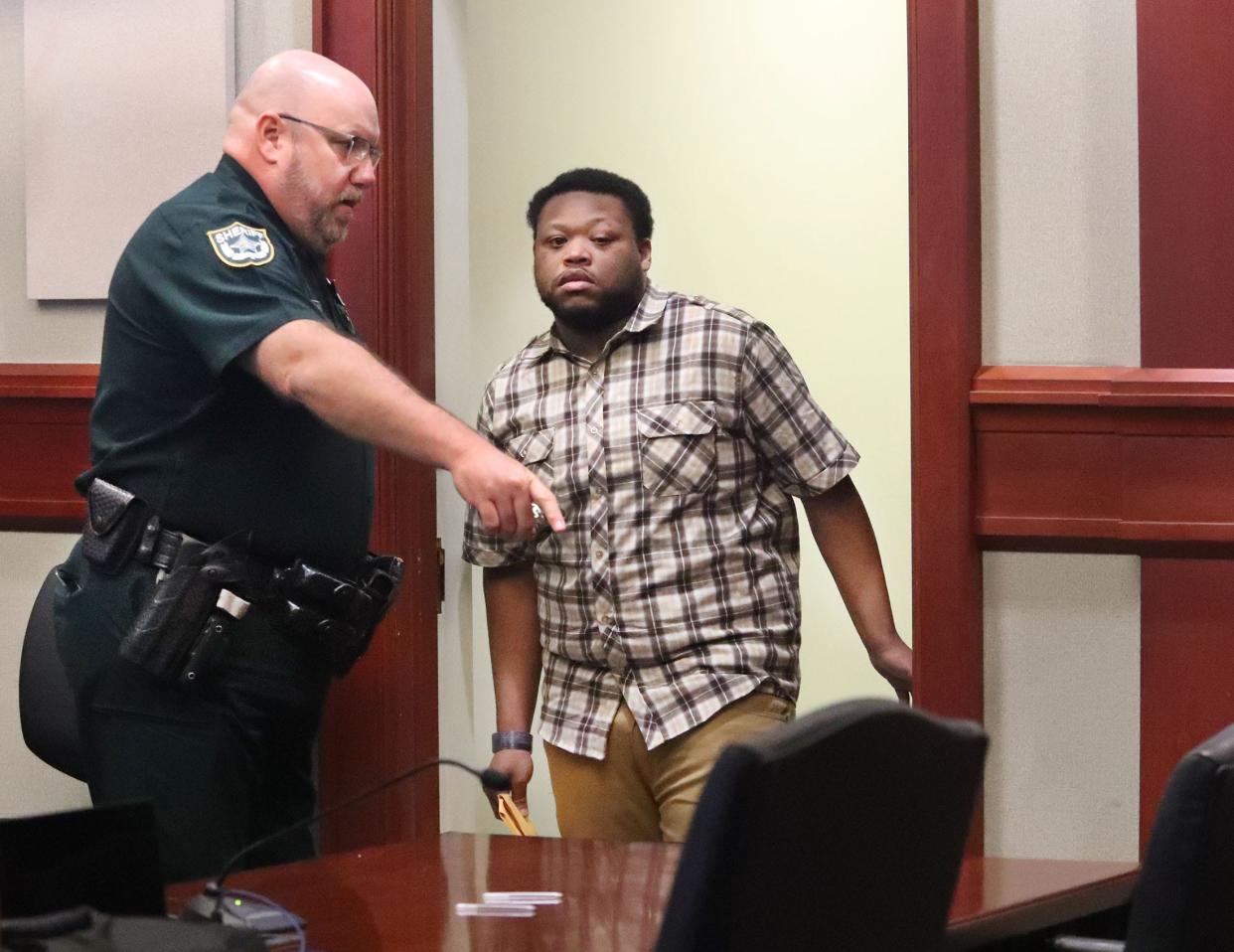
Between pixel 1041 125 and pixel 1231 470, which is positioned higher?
pixel 1041 125

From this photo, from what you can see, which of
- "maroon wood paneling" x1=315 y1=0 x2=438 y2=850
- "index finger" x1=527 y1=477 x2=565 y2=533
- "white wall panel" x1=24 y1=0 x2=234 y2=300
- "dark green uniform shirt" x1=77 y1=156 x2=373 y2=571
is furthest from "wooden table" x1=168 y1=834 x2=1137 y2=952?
"white wall panel" x1=24 y1=0 x2=234 y2=300

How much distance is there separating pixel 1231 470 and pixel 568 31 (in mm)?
2313

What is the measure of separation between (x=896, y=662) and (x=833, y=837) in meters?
1.91

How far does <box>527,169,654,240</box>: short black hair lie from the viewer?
10.3ft

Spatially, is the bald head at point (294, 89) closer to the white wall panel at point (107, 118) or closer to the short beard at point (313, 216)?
the short beard at point (313, 216)

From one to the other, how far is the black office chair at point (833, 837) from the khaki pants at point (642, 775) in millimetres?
1539

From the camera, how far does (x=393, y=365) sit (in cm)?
317

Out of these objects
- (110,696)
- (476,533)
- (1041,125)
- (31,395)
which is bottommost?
(110,696)

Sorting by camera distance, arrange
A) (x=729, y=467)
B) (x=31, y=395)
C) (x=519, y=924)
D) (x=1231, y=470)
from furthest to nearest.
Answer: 1. (x=31, y=395)
2. (x=729, y=467)
3. (x=1231, y=470)
4. (x=519, y=924)

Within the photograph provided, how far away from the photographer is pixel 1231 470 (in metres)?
2.72

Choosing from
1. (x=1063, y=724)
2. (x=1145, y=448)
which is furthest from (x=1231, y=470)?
(x=1063, y=724)

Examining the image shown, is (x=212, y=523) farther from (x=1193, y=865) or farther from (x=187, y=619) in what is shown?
(x=1193, y=865)

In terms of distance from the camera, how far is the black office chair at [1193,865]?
1.35 metres

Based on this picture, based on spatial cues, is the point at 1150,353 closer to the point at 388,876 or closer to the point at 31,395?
the point at 388,876
